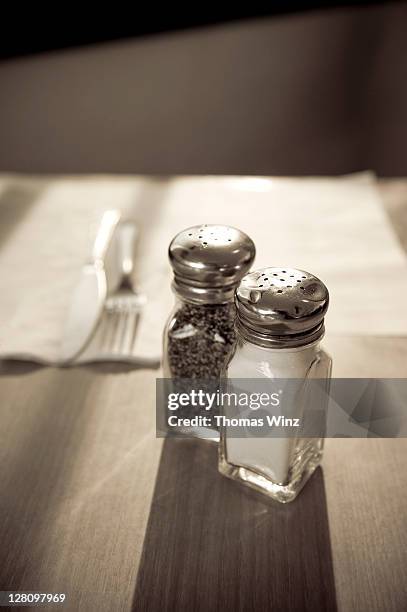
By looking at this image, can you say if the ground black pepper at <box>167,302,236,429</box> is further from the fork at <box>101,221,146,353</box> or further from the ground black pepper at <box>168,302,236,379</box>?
the fork at <box>101,221,146,353</box>

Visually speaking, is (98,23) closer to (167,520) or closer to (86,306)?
(86,306)

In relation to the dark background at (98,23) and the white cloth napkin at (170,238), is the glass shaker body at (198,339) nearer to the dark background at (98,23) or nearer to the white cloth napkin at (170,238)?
the white cloth napkin at (170,238)

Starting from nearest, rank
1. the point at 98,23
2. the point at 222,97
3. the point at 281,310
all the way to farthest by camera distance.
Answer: the point at 281,310
the point at 98,23
the point at 222,97

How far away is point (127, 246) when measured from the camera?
0.83 metres

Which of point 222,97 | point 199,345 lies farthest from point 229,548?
point 222,97

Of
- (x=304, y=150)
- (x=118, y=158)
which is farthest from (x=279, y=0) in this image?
(x=118, y=158)

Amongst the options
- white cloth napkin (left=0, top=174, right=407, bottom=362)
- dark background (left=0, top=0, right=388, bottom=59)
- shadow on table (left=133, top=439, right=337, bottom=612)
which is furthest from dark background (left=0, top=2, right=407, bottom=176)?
shadow on table (left=133, top=439, right=337, bottom=612)

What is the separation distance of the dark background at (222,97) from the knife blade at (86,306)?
4.23ft

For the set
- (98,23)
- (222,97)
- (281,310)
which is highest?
(281,310)

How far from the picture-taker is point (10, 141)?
2.06 meters

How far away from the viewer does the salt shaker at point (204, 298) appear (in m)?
0.50

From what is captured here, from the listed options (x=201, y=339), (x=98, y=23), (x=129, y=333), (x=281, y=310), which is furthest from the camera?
(x=98, y=23)

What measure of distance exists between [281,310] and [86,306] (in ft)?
0.99

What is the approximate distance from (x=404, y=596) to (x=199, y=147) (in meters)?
1.91
